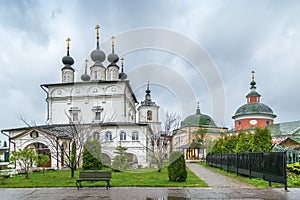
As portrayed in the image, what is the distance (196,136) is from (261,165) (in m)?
31.3

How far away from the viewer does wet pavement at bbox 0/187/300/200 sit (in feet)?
29.7

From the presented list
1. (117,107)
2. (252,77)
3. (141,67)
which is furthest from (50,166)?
(252,77)

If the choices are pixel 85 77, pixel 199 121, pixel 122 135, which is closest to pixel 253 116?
pixel 199 121

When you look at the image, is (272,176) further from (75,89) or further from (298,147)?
(75,89)

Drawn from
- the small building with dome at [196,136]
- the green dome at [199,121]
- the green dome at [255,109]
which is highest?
the green dome at [255,109]

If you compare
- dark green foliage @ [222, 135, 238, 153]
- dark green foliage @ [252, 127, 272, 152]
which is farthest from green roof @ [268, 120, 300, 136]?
dark green foliage @ [252, 127, 272, 152]

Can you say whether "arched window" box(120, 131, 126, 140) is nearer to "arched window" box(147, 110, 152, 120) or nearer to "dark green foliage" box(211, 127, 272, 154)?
"dark green foliage" box(211, 127, 272, 154)

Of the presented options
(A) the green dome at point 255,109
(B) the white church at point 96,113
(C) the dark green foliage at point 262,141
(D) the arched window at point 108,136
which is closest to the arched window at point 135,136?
(B) the white church at point 96,113

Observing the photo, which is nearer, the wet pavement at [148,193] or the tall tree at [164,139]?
the wet pavement at [148,193]

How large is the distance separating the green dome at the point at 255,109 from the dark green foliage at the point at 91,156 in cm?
3196

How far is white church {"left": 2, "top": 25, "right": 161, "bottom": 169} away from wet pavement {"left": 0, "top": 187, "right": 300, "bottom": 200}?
11804 mm

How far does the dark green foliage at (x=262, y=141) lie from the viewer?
57.8 ft

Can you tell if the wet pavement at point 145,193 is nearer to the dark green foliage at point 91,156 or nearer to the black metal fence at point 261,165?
the black metal fence at point 261,165

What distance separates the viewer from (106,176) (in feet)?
36.8
